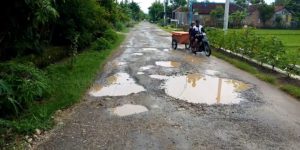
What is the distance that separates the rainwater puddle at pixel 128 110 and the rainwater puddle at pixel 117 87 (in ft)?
4.26

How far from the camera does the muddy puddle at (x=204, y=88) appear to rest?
920cm

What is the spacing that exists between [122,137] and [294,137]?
282 cm

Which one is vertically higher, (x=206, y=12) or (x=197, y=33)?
(x=206, y=12)

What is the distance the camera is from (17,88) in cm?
727

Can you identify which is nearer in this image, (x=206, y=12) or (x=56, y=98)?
(x=56, y=98)

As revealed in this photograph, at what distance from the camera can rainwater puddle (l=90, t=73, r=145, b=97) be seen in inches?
382

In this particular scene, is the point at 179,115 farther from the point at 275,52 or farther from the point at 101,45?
the point at 101,45

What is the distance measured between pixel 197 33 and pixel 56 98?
1102 cm

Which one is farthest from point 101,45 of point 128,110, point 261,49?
point 128,110

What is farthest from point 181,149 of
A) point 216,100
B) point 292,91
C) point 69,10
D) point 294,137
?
point 69,10

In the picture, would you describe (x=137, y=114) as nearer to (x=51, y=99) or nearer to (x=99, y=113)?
(x=99, y=113)

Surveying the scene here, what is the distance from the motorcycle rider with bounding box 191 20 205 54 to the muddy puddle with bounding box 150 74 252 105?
615 centimetres

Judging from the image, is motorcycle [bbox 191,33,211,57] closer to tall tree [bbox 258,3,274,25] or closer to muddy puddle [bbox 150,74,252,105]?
muddy puddle [bbox 150,74,252,105]

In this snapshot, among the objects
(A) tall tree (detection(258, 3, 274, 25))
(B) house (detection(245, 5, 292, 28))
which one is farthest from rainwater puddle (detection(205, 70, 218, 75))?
(A) tall tree (detection(258, 3, 274, 25))
